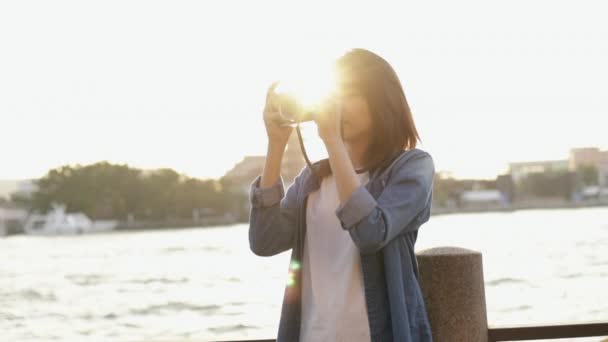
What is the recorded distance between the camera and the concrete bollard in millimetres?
3021

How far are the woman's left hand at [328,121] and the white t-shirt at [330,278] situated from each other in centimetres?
20

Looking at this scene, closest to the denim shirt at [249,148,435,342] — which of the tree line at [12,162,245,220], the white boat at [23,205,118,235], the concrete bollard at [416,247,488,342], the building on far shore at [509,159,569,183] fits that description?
the concrete bollard at [416,247,488,342]

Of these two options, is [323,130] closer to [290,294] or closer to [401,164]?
[401,164]

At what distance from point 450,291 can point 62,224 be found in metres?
91.0

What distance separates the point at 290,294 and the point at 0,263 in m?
85.6

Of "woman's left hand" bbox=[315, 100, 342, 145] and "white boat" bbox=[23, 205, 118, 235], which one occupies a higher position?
"woman's left hand" bbox=[315, 100, 342, 145]

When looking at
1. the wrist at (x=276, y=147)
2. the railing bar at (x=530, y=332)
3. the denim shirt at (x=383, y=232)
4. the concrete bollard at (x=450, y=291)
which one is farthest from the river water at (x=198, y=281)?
the wrist at (x=276, y=147)

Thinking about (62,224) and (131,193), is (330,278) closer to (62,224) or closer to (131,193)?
(131,193)

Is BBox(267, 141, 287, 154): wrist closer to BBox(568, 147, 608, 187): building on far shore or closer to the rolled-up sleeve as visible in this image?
the rolled-up sleeve

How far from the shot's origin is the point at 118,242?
91375 millimetres

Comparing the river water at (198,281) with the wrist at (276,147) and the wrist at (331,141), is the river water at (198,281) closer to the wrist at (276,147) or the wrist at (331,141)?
the wrist at (276,147)

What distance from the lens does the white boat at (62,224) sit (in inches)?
3457

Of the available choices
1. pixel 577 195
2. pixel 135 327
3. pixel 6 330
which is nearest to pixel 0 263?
pixel 6 330

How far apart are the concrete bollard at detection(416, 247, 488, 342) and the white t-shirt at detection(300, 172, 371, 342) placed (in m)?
1.20
